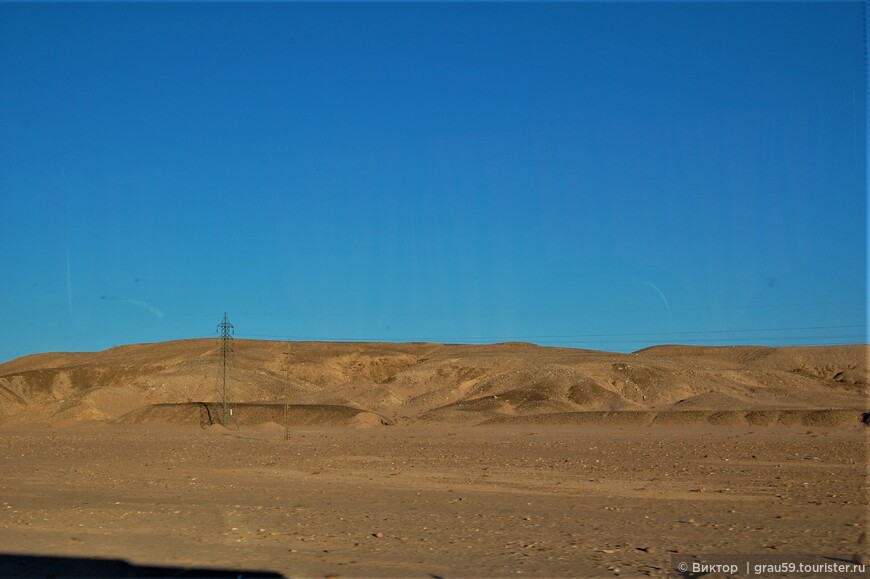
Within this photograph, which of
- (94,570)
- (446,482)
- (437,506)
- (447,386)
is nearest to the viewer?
(94,570)

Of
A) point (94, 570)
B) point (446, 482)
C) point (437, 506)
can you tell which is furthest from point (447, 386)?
point (94, 570)

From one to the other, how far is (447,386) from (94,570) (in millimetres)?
65825

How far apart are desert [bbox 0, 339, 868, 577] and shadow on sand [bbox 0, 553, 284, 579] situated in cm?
6

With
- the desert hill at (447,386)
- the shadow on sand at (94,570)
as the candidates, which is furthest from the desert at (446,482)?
the desert hill at (447,386)

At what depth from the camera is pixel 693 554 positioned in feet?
41.9

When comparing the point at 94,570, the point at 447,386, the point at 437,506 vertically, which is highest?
the point at 447,386

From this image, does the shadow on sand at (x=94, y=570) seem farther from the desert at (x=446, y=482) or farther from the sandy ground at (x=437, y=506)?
the sandy ground at (x=437, y=506)

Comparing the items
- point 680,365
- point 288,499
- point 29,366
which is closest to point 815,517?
point 288,499

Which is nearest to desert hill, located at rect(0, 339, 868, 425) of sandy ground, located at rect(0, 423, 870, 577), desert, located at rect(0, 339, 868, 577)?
desert, located at rect(0, 339, 868, 577)

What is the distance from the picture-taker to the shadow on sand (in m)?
12.0

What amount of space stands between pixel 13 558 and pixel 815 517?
45.1 ft

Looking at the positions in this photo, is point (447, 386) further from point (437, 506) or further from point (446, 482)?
point (437, 506)

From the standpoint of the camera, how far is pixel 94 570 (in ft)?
40.5

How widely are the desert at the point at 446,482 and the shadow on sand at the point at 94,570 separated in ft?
0.18
